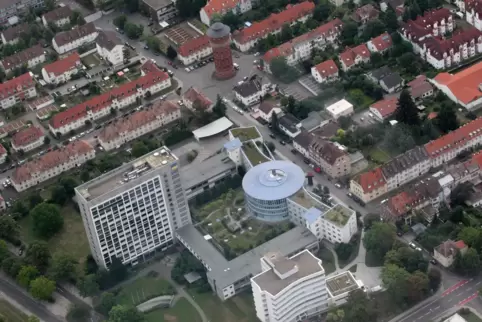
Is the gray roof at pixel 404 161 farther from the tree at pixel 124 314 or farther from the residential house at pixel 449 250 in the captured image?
the tree at pixel 124 314

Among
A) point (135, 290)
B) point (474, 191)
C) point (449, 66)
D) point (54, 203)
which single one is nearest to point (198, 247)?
point (135, 290)

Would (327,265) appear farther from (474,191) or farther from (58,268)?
(58,268)

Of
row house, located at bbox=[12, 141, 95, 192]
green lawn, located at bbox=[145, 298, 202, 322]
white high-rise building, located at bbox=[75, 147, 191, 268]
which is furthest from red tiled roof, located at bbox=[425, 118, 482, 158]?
row house, located at bbox=[12, 141, 95, 192]

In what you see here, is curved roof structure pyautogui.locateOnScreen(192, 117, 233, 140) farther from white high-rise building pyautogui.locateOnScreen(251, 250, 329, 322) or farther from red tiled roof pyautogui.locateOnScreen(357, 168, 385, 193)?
white high-rise building pyautogui.locateOnScreen(251, 250, 329, 322)

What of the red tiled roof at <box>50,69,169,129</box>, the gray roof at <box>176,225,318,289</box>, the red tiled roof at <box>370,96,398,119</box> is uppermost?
the red tiled roof at <box>50,69,169,129</box>

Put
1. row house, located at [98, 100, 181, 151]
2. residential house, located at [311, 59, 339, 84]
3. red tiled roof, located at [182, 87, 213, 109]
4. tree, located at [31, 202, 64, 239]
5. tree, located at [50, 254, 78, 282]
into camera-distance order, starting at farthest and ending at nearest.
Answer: residential house, located at [311, 59, 339, 84] → red tiled roof, located at [182, 87, 213, 109] → row house, located at [98, 100, 181, 151] → tree, located at [31, 202, 64, 239] → tree, located at [50, 254, 78, 282]

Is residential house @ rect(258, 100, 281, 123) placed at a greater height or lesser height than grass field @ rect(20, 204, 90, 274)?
greater

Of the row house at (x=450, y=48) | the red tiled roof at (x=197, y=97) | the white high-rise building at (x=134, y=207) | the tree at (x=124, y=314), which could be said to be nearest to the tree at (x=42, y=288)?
the white high-rise building at (x=134, y=207)
